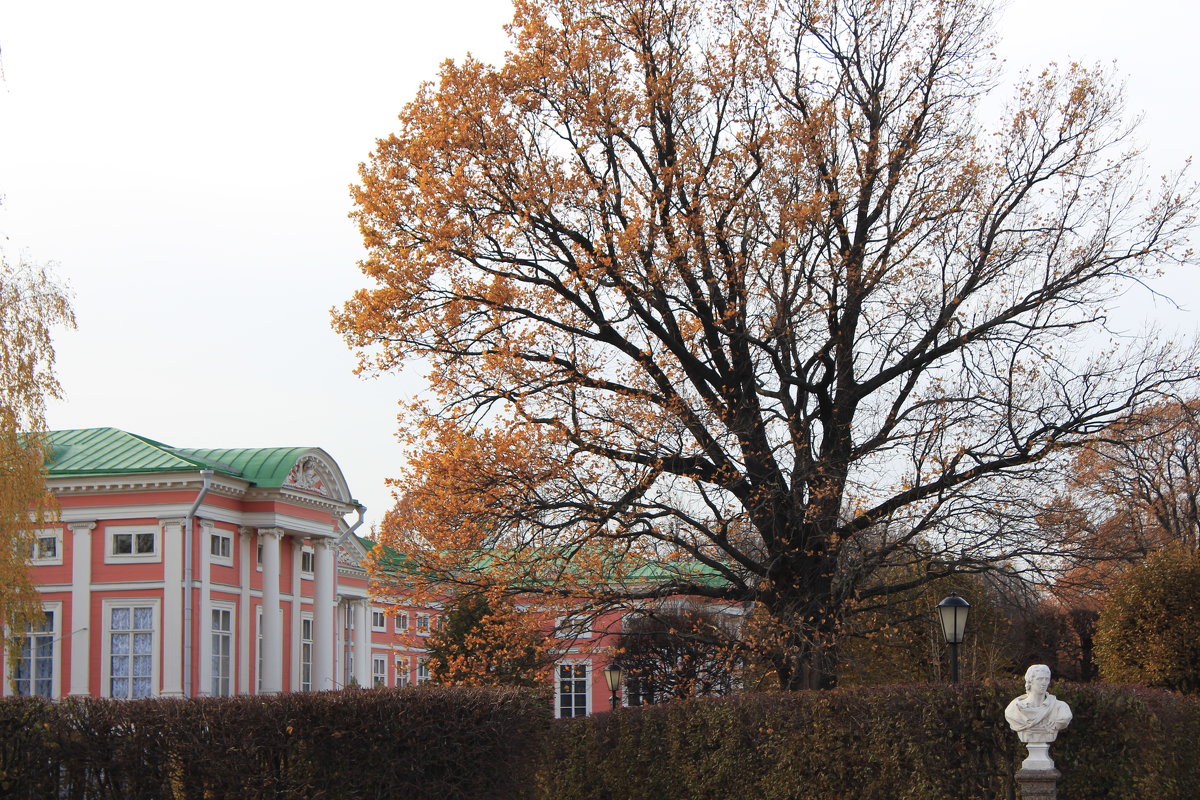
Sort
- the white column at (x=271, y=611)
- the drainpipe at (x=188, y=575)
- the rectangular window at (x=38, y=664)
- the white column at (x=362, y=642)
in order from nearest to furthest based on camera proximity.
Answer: the drainpipe at (x=188, y=575) → the rectangular window at (x=38, y=664) → the white column at (x=271, y=611) → the white column at (x=362, y=642)

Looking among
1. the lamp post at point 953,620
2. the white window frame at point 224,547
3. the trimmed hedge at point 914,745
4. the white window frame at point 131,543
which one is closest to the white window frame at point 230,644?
the white window frame at point 224,547

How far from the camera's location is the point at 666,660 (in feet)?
129

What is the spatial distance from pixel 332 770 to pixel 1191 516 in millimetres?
28908

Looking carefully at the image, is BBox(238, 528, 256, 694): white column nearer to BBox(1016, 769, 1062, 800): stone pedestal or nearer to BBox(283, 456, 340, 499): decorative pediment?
BBox(283, 456, 340, 499): decorative pediment

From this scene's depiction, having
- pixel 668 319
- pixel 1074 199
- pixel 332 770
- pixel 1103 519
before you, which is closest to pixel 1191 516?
pixel 1103 519

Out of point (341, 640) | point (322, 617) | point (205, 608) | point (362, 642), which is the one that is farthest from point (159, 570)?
point (362, 642)

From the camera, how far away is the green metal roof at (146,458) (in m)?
35.0

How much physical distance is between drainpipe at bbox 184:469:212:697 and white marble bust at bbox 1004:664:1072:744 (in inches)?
1077

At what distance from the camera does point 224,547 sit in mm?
37156

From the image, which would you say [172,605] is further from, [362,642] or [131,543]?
[362,642]

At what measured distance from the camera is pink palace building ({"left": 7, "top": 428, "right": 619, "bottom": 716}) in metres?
34.7

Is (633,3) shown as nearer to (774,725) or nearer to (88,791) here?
(774,725)

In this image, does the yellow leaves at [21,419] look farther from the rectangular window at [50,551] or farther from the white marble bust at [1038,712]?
the white marble bust at [1038,712]

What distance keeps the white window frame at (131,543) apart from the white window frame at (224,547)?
5.03 ft
